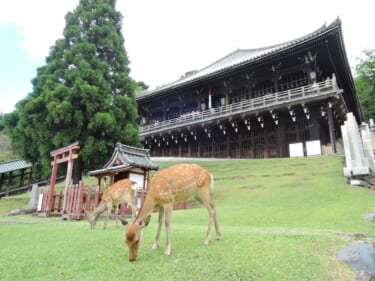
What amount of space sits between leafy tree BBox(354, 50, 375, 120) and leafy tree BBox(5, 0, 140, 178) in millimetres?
41707

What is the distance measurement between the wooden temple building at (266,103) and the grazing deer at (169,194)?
2051cm

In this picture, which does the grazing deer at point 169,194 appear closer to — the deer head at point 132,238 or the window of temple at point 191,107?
the deer head at point 132,238

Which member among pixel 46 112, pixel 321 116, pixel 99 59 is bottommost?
pixel 46 112

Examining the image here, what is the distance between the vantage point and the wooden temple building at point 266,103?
23928 millimetres

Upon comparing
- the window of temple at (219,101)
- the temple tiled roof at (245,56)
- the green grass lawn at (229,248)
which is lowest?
the green grass lawn at (229,248)

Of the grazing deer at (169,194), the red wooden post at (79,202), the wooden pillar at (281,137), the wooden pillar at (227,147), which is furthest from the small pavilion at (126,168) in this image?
the wooden pillar at (227,147)

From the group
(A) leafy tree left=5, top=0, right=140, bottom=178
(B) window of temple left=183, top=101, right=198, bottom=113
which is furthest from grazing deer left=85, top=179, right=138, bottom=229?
(B) window of temple left=183, top=101, right=198, bottom=113

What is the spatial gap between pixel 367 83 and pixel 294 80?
28.2 meters

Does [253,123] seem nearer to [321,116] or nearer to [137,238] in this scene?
[321,116]

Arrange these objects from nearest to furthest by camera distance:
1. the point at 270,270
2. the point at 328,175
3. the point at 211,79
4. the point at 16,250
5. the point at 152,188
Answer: the point at 270,270
the point at 152,188
the point at 16,250
the point at 328,175
the point at 211,79

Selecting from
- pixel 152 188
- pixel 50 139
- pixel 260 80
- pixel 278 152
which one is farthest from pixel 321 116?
pixel 152 188

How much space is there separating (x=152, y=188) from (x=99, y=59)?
57.0 ft

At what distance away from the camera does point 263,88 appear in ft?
95.0

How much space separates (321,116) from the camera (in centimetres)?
2459
